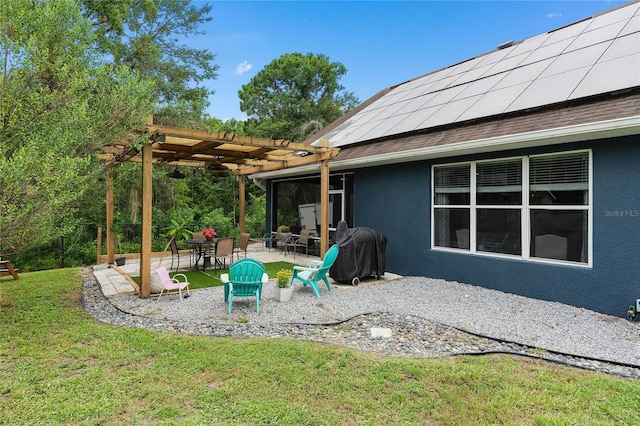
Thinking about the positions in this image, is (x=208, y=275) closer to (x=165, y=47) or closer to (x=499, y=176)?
(x=499, y=176)

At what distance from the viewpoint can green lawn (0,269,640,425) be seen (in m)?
2.50

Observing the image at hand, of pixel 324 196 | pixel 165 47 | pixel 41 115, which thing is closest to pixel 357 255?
pixel 324 196

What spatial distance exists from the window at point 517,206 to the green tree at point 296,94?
1579 cm

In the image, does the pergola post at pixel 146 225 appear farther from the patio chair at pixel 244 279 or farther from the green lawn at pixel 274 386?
the green lawn at pixel 274 386

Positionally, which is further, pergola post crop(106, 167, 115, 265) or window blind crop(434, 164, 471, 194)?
pergola post crop(106, 167, 115, 265)

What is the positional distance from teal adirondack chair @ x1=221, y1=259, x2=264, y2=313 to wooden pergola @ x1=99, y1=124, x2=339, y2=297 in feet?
5.41

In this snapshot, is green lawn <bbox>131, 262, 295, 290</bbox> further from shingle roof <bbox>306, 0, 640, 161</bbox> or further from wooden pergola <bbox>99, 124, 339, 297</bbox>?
shingle roof <bbox>306, 0, 640, 161</bbox>

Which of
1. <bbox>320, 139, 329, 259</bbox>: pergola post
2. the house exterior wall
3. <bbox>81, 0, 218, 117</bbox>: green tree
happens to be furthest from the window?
<bbox>81, 0, 218, 117</bbox>: green tree

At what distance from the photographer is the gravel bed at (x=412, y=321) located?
3.71m

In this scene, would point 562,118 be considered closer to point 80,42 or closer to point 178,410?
point 178,410

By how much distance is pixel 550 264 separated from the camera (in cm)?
542

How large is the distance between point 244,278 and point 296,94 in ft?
66.3

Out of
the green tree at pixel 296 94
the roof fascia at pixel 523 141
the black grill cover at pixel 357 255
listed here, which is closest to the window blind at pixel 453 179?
the roof fascia at pixel 523 141

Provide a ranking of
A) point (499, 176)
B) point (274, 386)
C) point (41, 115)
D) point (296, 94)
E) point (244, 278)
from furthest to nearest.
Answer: point (296, 94), point (499, 176), point (244, 278), point (41, 115), point (274, 386)
